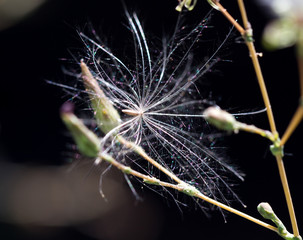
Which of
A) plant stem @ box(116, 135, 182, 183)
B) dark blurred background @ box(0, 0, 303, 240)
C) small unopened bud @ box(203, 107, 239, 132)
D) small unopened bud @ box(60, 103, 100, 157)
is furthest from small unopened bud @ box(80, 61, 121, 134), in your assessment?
dark blurred background @ box(0, 0, 303, 240)

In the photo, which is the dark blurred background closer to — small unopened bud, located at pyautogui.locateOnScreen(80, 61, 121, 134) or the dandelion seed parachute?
the dandelion seed parachute

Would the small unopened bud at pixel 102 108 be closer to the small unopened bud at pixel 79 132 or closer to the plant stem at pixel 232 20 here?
the small unopened bud at pixel 79 132

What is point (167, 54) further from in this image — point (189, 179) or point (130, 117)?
point (189, 179)

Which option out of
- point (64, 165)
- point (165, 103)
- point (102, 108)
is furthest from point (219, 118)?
point (64, 165)

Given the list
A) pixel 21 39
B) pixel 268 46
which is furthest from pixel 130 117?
pixel 21 39

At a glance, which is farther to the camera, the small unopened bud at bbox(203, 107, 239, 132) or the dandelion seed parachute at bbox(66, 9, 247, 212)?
the dandelion seed parachute at bbox(66, 9, 247, 212)

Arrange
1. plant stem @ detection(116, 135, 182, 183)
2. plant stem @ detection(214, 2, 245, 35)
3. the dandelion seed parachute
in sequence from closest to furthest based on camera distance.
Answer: plant stem @ detection(214, 2, 245, 35) → plant stem @ detection(116, 135, 182, 183) → the dandelion seed parachute

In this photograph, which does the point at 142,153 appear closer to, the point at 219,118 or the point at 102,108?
the point at 102,108
